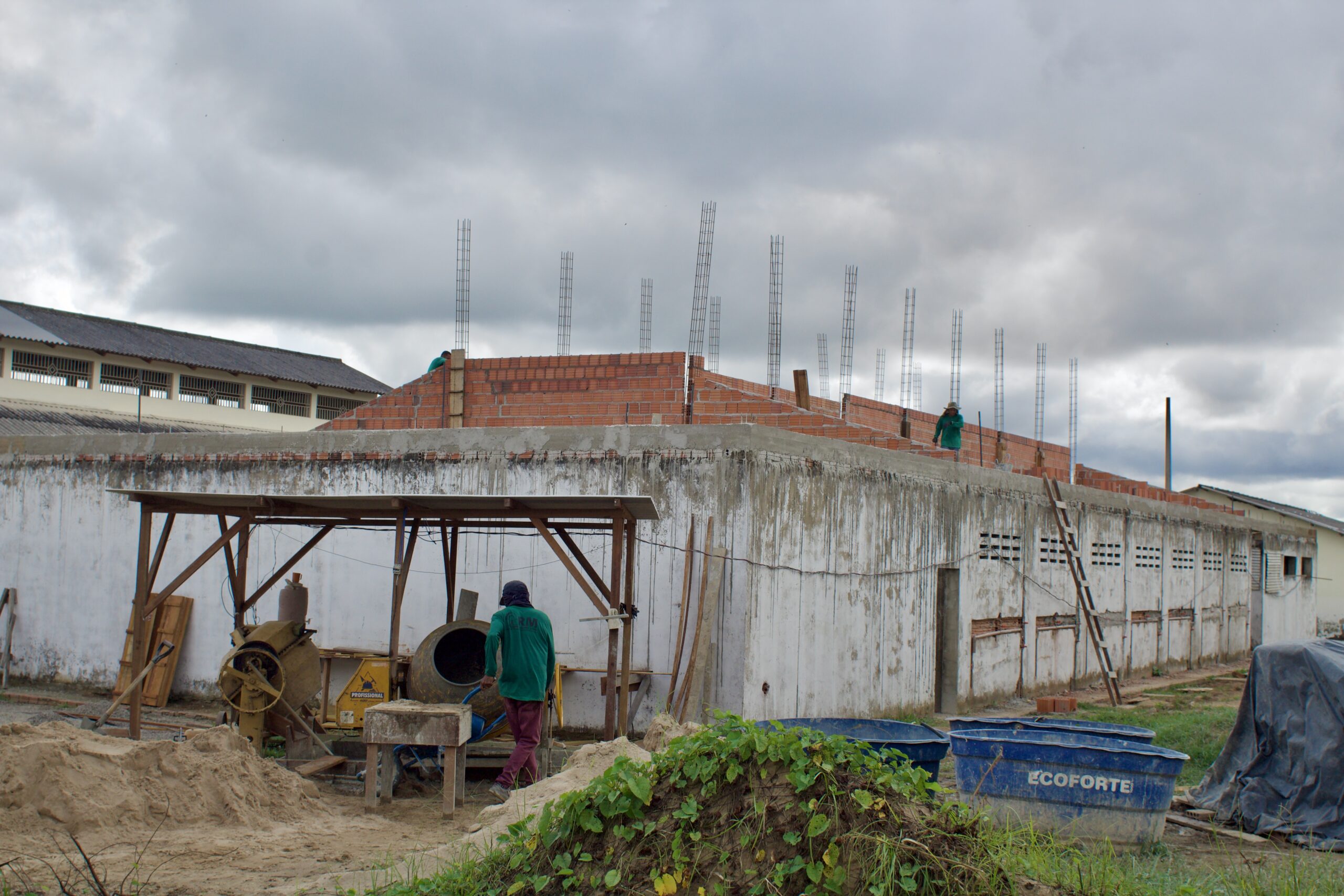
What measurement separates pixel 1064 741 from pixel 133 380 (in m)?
32.8

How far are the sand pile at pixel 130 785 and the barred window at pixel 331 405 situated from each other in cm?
3258

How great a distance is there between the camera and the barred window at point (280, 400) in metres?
37.9

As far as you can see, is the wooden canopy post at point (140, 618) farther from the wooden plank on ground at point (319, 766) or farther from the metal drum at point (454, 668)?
the metal drum at point (454, 668)

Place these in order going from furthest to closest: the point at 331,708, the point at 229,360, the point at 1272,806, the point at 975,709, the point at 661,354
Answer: the point at 229,360 → the point at 975,709 → the point at 661,354 → the point at 331,708 → the point at 1272,806

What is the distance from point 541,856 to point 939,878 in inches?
78.9

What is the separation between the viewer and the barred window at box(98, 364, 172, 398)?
33.6m

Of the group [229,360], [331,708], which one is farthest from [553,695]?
[229,360]

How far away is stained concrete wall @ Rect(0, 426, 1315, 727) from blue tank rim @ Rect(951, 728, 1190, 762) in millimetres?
2911

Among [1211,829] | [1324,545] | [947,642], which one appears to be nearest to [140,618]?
[1211,829]

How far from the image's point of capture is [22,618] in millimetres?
15109

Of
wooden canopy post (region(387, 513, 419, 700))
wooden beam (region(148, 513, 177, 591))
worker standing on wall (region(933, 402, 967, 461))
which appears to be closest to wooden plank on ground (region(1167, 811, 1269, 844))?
wooden canopy post (region(387, 513, 419, 700))

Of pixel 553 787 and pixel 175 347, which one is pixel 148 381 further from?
pixel 553 787

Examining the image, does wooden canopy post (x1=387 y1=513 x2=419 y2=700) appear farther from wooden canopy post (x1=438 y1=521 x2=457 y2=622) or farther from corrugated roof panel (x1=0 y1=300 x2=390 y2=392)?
corrugated roof panel (x1=0 y1=300 x2=390 y2=392)

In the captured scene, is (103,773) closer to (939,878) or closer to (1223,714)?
(939,878)
